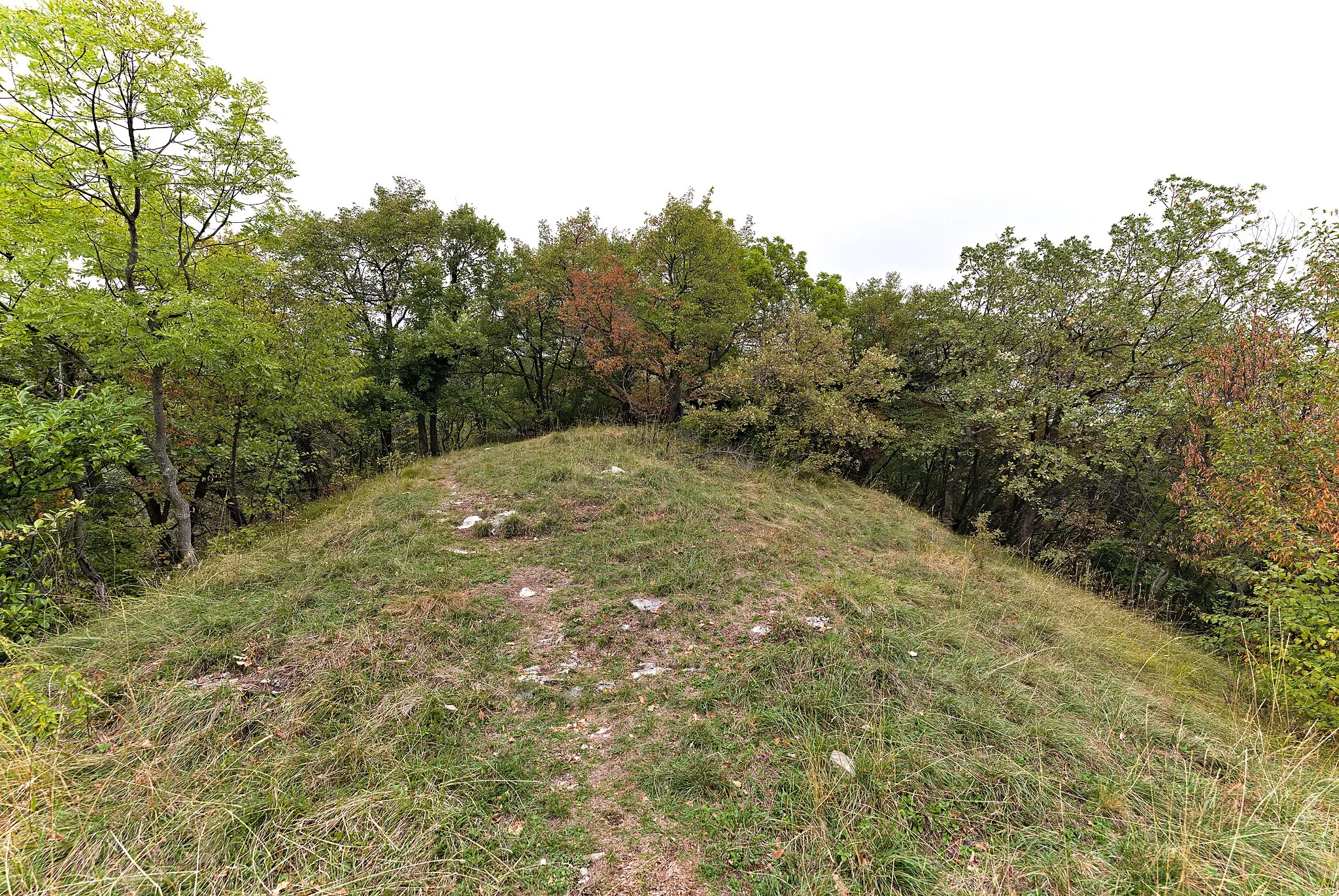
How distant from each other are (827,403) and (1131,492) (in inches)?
390

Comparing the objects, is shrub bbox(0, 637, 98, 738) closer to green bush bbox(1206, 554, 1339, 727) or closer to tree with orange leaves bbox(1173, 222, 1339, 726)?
tree with orange leaves bbox(1173, 222, 1339, 726)

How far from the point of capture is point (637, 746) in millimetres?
3742

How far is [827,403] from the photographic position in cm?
1292

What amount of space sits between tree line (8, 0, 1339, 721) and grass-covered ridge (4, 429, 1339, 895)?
6.24 ft

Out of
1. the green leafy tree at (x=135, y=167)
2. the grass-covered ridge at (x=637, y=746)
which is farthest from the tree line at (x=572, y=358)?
the grass-covered ridge at (x=637, y=746)

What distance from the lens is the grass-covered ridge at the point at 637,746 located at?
2637 millimetres

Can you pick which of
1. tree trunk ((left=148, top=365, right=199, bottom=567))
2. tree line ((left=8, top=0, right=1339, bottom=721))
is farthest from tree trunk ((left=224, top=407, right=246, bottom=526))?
tree trunk ((left=148, top=365, right=199, bottom=567))

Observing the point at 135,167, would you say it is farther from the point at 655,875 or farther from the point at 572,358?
the point at 572,358

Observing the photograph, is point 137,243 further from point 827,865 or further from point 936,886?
point 936,886

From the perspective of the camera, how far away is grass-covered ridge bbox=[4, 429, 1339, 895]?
2637 millimetres

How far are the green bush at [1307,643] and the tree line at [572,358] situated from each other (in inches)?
2.0

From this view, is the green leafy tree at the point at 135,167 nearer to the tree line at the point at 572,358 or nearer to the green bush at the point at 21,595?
the tree line at the point at 572,358

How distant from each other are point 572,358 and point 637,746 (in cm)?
1906

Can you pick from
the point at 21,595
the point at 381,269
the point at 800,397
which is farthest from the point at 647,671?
the point at 381,269
